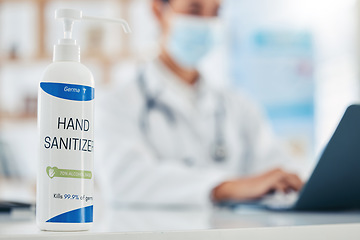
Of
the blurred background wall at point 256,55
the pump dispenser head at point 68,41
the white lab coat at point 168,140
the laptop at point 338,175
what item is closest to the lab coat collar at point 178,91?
the white lab coat at point 168,140

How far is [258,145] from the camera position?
5.22ft

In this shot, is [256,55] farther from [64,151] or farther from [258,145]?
[64,151]

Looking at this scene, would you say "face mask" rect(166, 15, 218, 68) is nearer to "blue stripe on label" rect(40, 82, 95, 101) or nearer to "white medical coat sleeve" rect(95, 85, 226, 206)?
"white medical coat sleeve" rect(95, 85, 226, 206)

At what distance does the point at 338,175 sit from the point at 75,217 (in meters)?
0.34

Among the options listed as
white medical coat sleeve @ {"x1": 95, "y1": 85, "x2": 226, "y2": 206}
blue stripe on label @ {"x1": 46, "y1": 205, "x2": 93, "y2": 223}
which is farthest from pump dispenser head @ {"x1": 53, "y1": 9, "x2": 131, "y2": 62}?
white medical coat sleeve @ {"x1": 95, "y1": 85, "x2": 226, "y2": 206}

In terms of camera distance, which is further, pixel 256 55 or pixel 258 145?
pixel 256 55

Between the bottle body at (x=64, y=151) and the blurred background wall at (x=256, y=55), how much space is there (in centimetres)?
285

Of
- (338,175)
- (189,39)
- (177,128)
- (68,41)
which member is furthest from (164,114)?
(68,41)

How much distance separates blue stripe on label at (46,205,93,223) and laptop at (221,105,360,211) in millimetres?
272

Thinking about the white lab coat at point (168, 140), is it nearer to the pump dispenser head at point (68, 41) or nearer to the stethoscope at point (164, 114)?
the stethoscope at point (164, 114)

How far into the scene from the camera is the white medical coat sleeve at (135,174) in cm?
121

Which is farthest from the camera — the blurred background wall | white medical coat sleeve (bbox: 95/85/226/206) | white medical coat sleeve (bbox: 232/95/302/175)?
the blurred background wall

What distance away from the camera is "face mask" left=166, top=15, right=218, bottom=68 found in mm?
1691

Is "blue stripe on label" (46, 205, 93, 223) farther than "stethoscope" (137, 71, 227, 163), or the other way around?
"stethoscope" (137, 71, 227, 163)
